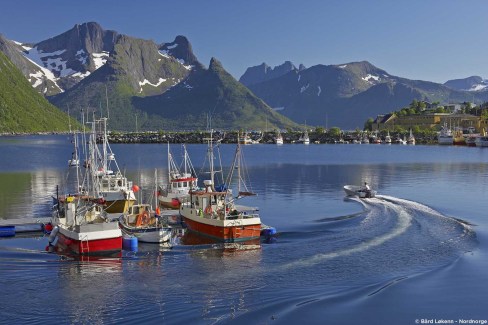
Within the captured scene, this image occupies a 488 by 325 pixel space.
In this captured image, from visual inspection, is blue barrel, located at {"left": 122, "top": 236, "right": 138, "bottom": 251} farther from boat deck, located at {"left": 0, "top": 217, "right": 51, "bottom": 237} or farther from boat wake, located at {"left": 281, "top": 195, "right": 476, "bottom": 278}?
boat deck, located at {"left": 0, "top": 217, "right": 51, "bottom": 237}

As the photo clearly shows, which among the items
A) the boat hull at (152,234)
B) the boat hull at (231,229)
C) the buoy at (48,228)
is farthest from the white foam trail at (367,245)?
the buoy at (48,228)

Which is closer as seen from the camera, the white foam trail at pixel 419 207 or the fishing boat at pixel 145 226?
the fishing boat at pixel 145 226

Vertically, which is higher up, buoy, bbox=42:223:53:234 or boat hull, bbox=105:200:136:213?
boat hull, bbox=105:200:136:213

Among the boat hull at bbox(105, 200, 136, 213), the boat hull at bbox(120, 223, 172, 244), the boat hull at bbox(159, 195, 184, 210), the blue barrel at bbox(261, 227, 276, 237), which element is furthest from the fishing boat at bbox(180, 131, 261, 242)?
the boat hull at bbox(159, 195, 184, 210)

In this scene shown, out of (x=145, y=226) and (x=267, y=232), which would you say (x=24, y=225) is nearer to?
(x=145, y=226)

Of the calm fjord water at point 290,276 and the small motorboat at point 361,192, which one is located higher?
the small motorboat at point 361,192

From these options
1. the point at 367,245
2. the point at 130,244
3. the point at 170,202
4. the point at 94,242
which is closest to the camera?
the point at 94,242

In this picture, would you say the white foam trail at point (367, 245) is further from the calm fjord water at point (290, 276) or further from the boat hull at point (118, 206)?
the boat hull at point (118, 206)

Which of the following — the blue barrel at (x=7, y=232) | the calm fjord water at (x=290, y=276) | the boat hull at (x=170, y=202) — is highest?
the boat hull at (x=170, y=202)

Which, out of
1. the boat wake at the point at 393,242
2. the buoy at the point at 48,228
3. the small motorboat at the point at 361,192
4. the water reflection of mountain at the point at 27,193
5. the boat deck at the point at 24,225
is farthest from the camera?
the small motorboat at the point at 361,192

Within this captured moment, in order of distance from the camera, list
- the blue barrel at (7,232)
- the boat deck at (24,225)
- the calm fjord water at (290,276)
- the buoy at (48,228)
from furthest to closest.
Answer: the boat deck at (24,225) → the buoy at (48,228) → the blue barrel at (7,232) → the calm fjord water at (290,276)

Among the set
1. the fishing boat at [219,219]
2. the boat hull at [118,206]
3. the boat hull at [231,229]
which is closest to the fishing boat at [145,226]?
the fishing boat at [219,219]

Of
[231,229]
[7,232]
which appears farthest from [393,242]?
[7,232]

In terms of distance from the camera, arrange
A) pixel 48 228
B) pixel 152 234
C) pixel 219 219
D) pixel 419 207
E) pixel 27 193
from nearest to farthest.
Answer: pixel 152 234, pixel 219 219, pixel 48 228, pixel 419 207, pixel 27 193
